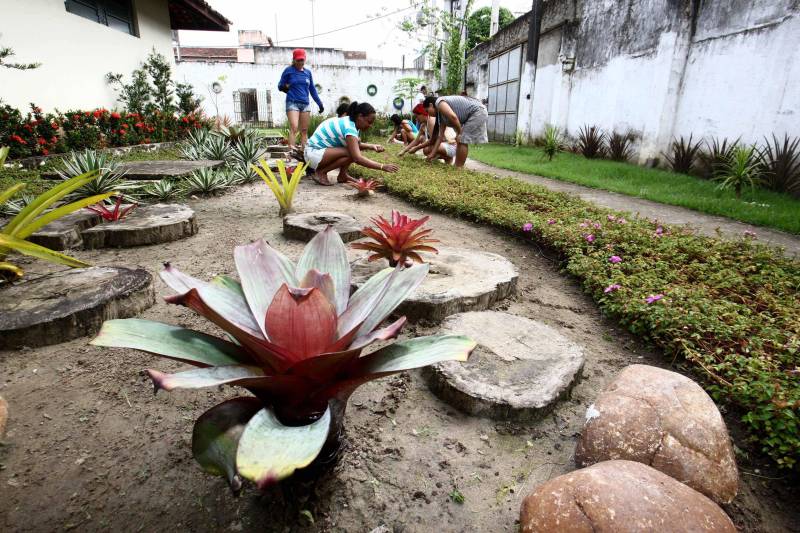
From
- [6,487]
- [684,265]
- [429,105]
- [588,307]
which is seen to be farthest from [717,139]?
[6,487]

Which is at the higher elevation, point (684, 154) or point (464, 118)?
point (464, 118)

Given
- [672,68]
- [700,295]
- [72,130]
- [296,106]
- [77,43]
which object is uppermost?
[77,43]

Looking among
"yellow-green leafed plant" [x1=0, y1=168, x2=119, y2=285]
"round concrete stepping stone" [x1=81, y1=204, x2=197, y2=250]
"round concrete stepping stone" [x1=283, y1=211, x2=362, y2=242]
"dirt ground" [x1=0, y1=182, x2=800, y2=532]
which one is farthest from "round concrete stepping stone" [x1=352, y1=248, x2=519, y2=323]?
"round concrete stepping stone" [x1=81, y1=204, x2=197, y2=250]

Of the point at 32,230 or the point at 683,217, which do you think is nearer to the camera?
the point at 32,230

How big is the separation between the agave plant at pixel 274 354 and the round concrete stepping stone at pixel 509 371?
2.18 ft

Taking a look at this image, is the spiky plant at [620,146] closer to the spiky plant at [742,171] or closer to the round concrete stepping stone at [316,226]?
the spiky plant at [742,171]

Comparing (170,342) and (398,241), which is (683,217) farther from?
(170,342)

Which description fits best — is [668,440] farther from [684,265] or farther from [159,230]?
[159,230]

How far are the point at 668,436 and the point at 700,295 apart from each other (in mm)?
1266

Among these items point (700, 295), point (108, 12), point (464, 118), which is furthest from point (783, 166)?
point (108, 12)

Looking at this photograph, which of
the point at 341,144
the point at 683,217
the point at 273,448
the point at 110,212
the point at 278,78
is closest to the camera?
the point at 273,448

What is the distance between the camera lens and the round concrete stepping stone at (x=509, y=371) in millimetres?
1501

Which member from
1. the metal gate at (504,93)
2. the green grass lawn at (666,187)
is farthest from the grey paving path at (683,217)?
the metal gate at (504,93)

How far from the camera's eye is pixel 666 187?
5590 mm
